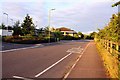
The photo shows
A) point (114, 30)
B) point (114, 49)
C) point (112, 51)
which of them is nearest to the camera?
point (114, 49)

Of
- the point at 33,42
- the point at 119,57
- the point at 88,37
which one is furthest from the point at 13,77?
the point at 88,37

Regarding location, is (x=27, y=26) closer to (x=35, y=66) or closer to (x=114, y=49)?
(x=35, y=66)

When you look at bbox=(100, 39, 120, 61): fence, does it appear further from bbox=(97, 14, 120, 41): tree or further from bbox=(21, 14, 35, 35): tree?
bbox=(21, 14, 35, 35): tree

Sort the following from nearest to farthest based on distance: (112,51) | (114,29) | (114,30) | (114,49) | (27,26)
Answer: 1. (114,49)
2. (112,51)
3. (114,29)
4. (114,30)
5. (27,26)

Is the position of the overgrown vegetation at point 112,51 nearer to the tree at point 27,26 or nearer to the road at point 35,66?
the road at point 35,66

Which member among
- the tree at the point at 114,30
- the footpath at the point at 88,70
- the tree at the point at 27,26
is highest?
the tree at the point at 27,26

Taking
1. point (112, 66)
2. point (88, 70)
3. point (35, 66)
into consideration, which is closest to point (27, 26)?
point (35, 66)

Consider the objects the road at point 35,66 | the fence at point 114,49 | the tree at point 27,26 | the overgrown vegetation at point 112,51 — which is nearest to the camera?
the overgrown vegetation at point 112,51

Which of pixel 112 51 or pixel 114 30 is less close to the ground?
pixel 114 30

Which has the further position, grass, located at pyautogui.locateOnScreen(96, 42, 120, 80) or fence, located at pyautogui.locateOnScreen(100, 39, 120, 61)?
fence, located at pyautogui.locateOnScreen(100, 39, 120, 61)

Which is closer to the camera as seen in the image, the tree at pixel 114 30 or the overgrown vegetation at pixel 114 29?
the overgrown vegetation at pixel 114 29

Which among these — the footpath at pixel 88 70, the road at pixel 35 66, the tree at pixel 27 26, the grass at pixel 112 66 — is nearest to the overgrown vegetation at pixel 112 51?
the grass at pixel 112 66

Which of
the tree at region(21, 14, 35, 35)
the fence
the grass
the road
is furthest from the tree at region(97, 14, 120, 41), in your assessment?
the tree at region(21, 14, 35, 35)

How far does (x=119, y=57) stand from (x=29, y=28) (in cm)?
7278
